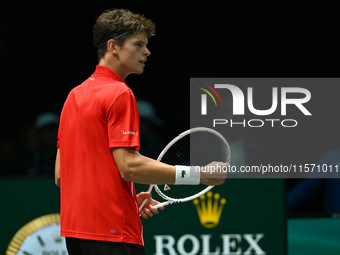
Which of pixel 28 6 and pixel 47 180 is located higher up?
pixel 28 6

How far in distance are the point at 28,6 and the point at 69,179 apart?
10.4ft

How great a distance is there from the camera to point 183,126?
19.4ft

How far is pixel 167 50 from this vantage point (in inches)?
244

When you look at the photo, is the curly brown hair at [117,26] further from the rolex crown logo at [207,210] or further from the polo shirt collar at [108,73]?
the rolex crown logo at [207,210]

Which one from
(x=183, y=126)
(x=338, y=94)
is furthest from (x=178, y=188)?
(x=338, y=94)

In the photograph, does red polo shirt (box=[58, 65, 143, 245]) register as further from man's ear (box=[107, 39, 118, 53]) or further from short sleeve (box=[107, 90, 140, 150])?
man's ear (box=[107, 39, 118, 53])

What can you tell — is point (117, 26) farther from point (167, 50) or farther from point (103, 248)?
point (167, 50)

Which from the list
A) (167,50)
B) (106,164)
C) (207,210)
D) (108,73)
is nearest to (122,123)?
(106,164)

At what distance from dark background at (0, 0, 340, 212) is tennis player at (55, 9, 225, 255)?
2.71 meters

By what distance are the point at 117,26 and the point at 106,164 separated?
573mm

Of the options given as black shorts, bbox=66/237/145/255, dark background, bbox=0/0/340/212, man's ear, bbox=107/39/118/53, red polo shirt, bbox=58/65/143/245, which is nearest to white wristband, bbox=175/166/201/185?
red polo shirt, bbox=58/65/143/245

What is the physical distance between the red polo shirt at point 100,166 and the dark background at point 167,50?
2.77 metres

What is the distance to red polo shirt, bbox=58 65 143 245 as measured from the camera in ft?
9.91

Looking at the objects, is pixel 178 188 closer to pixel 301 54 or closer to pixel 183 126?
pixel 183 126
